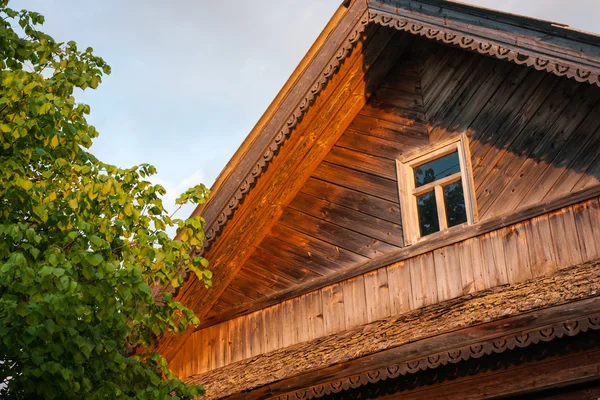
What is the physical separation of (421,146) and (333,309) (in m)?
2.16

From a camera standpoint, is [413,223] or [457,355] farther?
[413,223]

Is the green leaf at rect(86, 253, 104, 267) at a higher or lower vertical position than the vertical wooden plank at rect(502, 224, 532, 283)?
lower

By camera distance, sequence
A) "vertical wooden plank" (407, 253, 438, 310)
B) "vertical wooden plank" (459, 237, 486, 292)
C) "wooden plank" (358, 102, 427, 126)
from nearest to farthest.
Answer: "vertical wooden plank" (459, 237, 486, 292), "vertical wooden plank" (407, 253, 438, 310), "wooden plank" (358, 102, 427, 126)

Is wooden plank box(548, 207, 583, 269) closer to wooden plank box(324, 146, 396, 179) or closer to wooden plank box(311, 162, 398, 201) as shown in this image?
wooden plank box(311, 162, 398, 201)

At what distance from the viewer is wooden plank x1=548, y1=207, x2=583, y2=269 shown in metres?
7.85

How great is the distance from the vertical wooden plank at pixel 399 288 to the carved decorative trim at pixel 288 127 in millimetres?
2022

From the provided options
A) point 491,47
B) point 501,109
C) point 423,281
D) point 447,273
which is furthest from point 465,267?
point 491,47

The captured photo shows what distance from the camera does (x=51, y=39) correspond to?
1023cm

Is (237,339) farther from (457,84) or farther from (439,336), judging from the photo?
(457,84)

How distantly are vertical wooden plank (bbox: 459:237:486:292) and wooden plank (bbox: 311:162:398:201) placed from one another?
4.23 feet

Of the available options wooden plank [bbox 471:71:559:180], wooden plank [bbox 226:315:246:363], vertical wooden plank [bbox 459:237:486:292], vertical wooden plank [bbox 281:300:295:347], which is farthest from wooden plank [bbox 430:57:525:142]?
wooden plank [bbox 226:315:246:363]

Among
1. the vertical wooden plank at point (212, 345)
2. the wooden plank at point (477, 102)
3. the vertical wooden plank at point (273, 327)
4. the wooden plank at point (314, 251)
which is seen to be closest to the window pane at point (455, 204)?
the wooden plank at point (477, 102)

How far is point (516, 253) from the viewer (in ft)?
27.1

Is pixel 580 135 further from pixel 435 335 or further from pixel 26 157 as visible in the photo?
pixel 26 157
